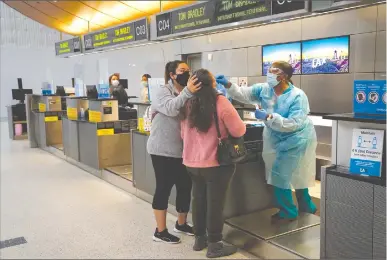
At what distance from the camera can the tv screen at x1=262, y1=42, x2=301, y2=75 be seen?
23.2ft

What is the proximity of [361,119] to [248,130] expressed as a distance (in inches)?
51.5

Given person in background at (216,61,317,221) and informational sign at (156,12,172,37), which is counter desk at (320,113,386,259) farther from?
informational sign at (156,12,172,37)

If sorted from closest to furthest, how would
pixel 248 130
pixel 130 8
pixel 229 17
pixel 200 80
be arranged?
pixel 200 80, pixel 248 130, pixel 229 17, pixel 130 8

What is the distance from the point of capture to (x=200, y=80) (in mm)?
2857

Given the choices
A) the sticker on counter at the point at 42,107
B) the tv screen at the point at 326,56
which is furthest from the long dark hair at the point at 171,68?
the sticker on counter at the point at 42,107

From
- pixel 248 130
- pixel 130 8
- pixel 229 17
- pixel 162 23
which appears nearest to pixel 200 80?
pixel 248 130

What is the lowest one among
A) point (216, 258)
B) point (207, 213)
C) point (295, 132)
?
point (216, 258)

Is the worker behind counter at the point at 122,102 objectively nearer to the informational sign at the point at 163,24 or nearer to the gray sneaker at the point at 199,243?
the informational sign at the point at 163,24

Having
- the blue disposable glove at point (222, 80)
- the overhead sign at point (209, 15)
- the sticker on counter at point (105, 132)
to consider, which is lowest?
the sticker on counter at point (105, 132)

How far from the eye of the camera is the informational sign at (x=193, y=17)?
4148mm

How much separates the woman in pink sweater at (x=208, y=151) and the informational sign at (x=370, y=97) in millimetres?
791

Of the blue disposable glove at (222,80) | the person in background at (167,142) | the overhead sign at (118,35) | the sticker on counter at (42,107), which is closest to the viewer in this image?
the person in background at (167,142)

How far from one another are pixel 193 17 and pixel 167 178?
1.96 m

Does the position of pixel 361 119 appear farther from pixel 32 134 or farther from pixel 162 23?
pixel 32 134
